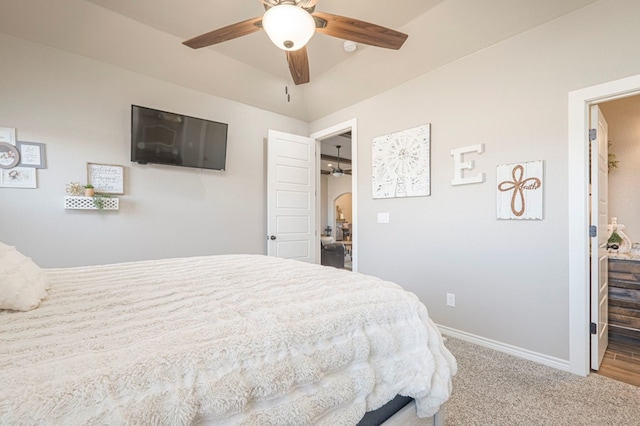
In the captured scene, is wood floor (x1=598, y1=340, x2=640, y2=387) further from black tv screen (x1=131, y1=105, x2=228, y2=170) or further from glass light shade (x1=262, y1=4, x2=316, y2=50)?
black tv screen (x1=131, y1=105, x2=228, y2=170)

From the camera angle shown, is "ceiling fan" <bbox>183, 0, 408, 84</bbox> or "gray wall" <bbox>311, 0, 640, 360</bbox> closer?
"ceiling fan" <bbox>183, 0, 408, 84</bbox>

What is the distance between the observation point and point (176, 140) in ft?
10.2

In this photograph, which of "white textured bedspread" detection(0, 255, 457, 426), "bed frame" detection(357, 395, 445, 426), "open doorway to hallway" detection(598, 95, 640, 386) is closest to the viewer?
"white textured bedspread" detection(0, 255, 457, 426)

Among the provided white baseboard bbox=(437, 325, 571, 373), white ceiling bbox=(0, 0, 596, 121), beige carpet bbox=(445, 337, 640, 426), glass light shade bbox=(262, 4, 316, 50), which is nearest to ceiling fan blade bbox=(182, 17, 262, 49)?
glass light shade bbox=(262, 4, 316, 50)

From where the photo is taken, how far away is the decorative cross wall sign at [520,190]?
2250 millimetres

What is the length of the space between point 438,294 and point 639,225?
99.2 inches

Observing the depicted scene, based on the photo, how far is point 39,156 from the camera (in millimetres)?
2469

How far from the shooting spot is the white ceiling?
230cm

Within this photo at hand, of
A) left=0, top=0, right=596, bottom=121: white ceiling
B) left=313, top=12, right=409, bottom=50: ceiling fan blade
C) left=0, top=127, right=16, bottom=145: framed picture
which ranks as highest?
left=0, top=0, right=596, bottom=121: white ceiling

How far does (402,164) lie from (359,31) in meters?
1.63

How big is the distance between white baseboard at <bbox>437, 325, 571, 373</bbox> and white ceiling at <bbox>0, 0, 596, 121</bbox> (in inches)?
102

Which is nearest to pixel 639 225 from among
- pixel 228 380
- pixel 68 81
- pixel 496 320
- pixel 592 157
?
pixel 592 157

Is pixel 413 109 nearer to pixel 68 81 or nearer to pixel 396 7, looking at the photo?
pixel 396 7

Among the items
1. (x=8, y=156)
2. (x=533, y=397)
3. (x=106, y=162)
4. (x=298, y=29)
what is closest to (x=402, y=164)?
(x=298, y=29)
